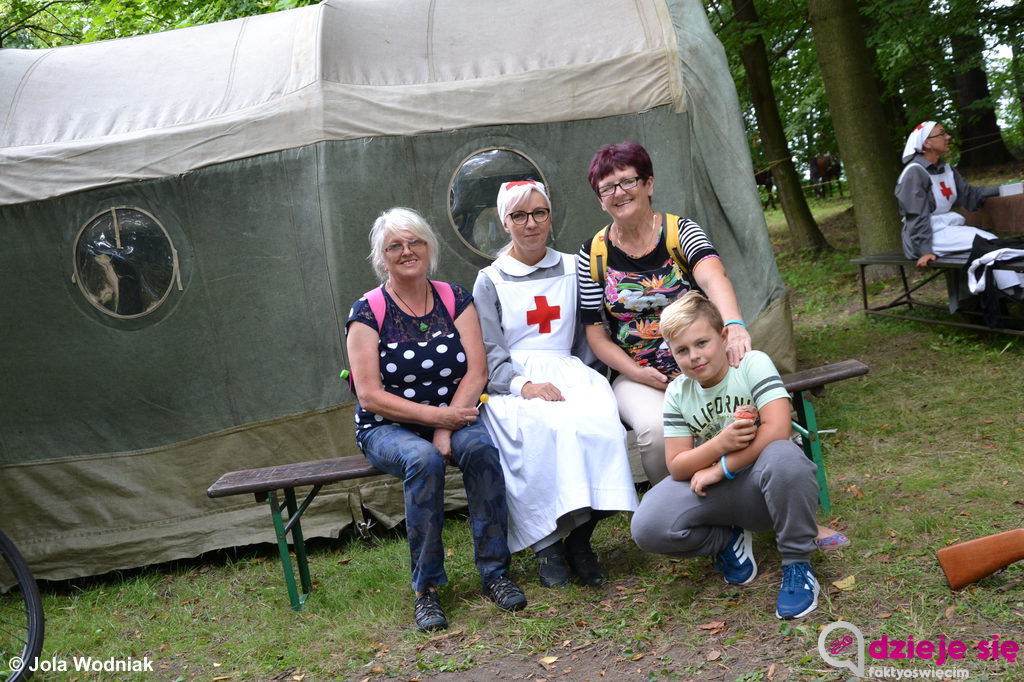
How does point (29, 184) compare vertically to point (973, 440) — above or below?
above

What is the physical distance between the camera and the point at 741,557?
10.8ft

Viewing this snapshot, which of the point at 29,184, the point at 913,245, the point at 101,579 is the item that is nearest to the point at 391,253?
the point at 29,184

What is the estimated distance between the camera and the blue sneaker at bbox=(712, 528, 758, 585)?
3.30 meters

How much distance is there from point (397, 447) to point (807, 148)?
12354 mm

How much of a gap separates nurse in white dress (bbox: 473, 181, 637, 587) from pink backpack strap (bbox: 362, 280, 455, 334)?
0.12 meters

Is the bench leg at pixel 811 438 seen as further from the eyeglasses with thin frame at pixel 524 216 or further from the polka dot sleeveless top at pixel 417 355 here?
the polka dot sleeveless top at pixel 417 355

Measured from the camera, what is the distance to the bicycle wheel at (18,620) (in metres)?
3.45

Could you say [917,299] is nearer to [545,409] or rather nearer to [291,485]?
[545,409]

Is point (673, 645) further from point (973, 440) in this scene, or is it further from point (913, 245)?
point (913, 245)

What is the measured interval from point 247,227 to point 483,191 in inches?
51.8

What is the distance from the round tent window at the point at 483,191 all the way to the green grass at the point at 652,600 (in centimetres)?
157

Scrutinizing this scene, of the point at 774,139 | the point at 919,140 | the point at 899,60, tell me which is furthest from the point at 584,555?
the point at 899,60

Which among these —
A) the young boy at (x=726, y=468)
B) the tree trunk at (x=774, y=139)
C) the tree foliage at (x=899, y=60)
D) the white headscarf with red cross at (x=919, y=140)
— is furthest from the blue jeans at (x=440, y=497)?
the tree trunk at (x=774, y=139)

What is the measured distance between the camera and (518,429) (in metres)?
3.60
